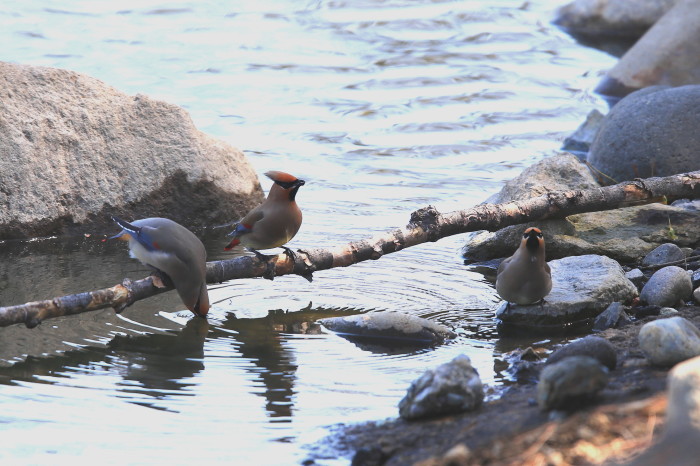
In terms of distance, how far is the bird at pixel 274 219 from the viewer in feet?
19.3

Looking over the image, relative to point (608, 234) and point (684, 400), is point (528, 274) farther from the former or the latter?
point (684, 400)

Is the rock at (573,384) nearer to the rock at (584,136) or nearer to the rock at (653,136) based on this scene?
the rock at (653,136)

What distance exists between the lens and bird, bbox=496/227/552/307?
585 centimetres

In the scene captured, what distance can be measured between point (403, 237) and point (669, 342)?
2.09 metres

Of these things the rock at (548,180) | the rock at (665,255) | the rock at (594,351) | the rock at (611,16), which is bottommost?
the rock at (594,351)

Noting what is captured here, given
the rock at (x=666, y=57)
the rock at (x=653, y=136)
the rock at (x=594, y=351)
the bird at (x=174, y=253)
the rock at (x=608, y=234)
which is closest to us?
the rock at (x=594, y=351)

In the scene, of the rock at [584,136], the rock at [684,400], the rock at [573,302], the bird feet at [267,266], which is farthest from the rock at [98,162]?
the rock at [684,400]

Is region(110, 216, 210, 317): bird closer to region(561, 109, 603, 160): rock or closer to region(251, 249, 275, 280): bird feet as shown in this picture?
region(251, 249, 275, 280): bird feet

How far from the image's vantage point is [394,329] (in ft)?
19.1

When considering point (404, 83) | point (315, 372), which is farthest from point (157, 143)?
point (404, 83)

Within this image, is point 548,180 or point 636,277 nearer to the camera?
point 636,277

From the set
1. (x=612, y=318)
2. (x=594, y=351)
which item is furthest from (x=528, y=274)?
(x=594, y=351)

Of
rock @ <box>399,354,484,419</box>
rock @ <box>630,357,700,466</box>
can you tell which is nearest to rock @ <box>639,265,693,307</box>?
rock @ <box>399,354,484,419</box>

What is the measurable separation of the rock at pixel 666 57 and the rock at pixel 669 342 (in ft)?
26.0
